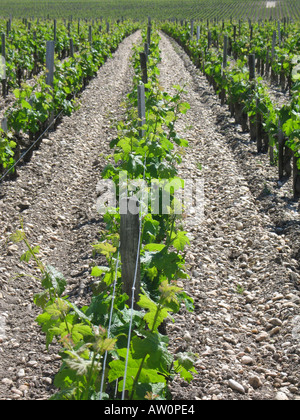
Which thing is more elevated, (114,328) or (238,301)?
(114,328)

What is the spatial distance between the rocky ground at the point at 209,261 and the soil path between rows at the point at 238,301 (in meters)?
0.01

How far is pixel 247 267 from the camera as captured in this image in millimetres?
5281

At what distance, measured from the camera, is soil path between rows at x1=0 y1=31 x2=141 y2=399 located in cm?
382

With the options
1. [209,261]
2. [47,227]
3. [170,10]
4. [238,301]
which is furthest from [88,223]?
[170,10]

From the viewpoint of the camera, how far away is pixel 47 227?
6.08m

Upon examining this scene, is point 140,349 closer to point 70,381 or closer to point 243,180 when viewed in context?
point 70,381

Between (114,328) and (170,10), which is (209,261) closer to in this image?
(114,328)

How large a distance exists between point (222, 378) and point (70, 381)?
1402 millimetres

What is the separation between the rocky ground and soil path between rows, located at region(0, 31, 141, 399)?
0.04 ft

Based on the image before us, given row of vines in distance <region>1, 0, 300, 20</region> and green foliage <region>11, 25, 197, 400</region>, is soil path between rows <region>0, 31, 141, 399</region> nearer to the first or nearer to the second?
green foliage <region>11, 25, 197, 400</region>

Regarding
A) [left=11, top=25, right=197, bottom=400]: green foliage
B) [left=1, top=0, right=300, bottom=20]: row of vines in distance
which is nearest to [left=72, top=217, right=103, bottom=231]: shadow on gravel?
[left=11, top=25, right=197, bottom=400]: green foliage

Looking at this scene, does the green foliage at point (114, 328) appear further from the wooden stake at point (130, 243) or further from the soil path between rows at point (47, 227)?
the soil path between rows at point (47, 227)

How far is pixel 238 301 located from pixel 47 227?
251 cm

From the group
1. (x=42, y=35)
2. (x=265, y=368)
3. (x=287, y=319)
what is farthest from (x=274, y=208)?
(x=42, y=35)
